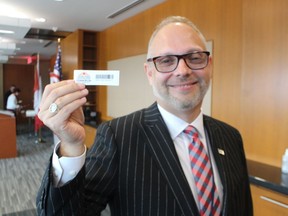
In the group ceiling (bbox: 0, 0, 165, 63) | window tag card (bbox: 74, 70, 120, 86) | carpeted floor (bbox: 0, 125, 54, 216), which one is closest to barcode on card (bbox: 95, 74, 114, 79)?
window tag card (bbox: 74, 70, 120, 86)

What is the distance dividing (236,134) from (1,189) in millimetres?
4116

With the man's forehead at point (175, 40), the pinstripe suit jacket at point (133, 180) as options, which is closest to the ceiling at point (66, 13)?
the man's forehead at point (175, 40)

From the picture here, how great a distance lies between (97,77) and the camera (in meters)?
0.92

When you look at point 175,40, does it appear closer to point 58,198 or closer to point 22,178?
point 58,198

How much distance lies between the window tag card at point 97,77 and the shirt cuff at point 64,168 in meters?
0.25

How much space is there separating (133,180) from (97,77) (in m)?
0.40

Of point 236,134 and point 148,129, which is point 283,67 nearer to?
point 236,134

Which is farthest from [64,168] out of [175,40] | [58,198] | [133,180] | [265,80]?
[265,80]

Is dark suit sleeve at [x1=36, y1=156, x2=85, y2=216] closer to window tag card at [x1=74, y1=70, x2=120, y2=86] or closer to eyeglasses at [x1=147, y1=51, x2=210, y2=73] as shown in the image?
window tag card at [x1=74, y1=70, x2=120, y2=86]

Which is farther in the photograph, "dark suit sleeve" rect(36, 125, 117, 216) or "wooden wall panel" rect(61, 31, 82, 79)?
"wooden wall panel" rect(61, 31, 82, 79)

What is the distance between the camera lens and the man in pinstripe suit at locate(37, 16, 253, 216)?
2.78 feet

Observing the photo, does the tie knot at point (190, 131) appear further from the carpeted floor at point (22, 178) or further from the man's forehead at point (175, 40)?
the carpeted floor at point (22, 178)

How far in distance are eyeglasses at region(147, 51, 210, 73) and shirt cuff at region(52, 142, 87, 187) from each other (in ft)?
1.61

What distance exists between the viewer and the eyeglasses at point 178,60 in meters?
1.09
